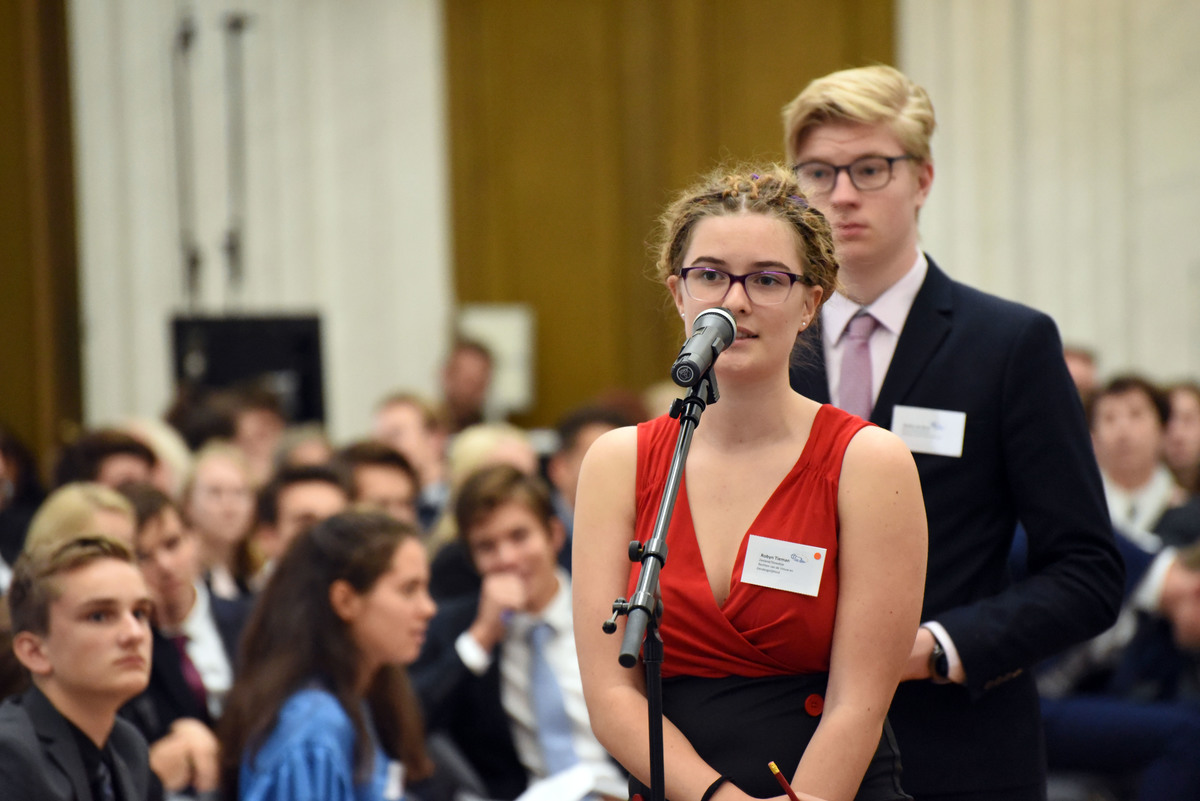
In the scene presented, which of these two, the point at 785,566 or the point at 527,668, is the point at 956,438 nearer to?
the point at 785,566

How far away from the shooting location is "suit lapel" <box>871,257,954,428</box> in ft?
6.21

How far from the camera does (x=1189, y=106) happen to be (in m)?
7.79

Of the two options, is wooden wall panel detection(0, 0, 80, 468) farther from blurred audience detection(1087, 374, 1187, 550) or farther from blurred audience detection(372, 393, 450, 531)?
blurred audience detection(1087, 374, 1187, 550)

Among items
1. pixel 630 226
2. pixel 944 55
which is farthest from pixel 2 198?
pixel 944 55

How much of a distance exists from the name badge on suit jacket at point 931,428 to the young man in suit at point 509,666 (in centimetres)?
170

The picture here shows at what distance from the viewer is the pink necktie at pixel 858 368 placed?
1.94 m

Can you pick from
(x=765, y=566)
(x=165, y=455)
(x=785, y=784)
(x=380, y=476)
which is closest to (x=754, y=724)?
(x=785, y=784)

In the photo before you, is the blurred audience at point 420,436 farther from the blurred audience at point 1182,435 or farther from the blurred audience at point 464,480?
the blurred audience at point 1182,435

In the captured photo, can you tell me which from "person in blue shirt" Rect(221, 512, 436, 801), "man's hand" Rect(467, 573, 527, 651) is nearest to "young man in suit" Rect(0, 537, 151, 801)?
"person in blue shirt" Rect(221, 512, 436, 801)

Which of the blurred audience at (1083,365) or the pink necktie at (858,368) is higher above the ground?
the pink necktie at (858,368)

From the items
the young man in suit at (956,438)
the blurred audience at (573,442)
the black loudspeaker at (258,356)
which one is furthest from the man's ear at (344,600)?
the black loudspeaker at (258,356)

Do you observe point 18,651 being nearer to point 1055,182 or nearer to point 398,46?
point 398,46

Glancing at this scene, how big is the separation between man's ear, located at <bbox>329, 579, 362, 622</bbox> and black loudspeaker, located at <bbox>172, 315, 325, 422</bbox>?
141 inches

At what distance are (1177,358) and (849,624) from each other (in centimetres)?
696
